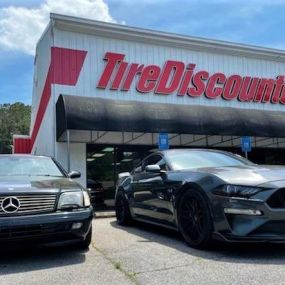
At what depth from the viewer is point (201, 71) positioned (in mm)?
17453

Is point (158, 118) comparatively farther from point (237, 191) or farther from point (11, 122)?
point (11, 122)

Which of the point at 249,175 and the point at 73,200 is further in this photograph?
the point at 73,200

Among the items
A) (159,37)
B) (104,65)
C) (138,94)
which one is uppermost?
(159,37)

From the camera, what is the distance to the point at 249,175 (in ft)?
17.7

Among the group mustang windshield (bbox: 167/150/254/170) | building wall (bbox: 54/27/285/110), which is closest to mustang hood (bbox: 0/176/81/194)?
mustang windshield (bbox: 167/150/254/170)

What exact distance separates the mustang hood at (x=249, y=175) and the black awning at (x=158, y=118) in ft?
25.1

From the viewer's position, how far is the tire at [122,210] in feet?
27.6

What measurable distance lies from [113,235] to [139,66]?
9940 millimetres

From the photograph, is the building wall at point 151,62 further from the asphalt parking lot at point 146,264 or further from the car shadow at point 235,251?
the asphalt parking lot at point 146,264

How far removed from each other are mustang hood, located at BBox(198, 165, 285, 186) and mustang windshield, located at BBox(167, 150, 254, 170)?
33.2 inches

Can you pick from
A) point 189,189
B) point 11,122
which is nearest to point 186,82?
point 189,189

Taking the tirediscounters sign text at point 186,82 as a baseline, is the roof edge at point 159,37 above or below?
above

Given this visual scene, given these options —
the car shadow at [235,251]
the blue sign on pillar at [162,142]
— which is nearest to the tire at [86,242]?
the car shadow at [235,251]

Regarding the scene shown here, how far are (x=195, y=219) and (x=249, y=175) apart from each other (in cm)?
88
